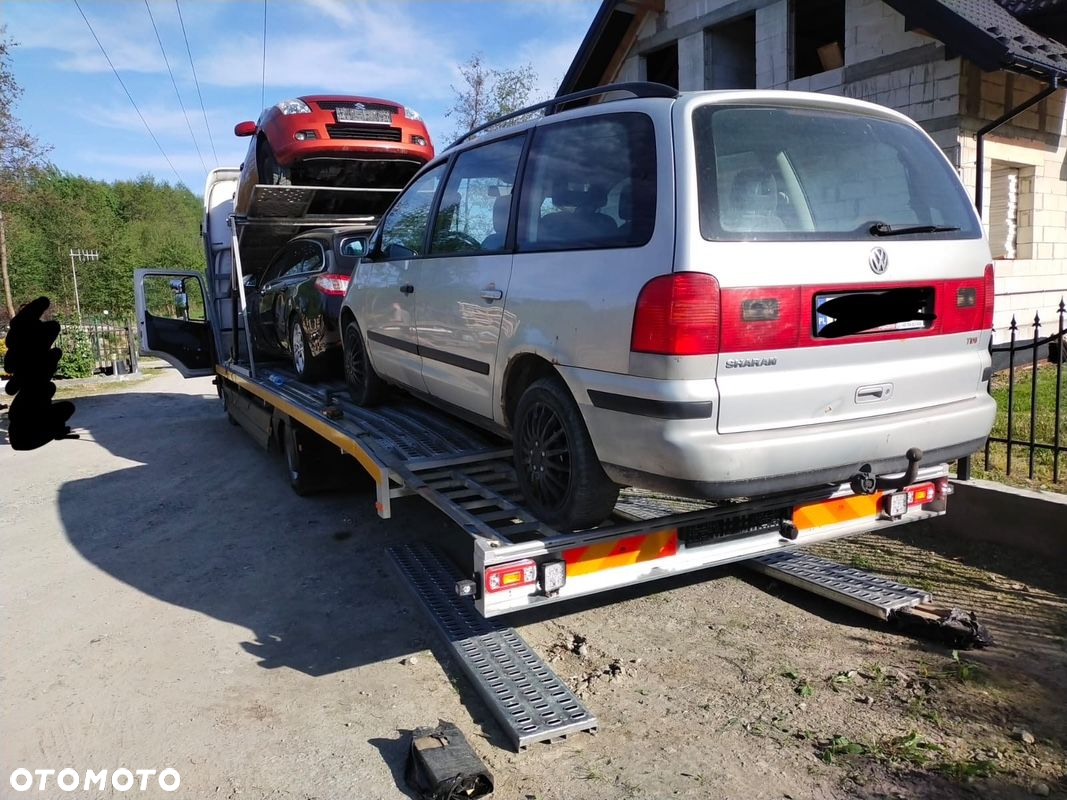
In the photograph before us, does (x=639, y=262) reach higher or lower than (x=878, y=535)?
higher

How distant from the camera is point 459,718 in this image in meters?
3.51

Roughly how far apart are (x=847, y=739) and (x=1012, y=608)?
5.49 feet

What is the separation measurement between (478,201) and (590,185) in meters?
1.10

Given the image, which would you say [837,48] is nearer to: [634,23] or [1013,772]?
[634,23]

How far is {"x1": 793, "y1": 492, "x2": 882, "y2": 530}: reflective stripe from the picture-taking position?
11.9 feet

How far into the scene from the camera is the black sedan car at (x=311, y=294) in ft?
22.5

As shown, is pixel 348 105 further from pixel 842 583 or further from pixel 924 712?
pixel 924 712

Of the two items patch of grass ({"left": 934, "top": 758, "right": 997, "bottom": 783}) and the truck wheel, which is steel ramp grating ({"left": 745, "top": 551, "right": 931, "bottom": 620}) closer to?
patch of grass ({"left": 934, "top": 758, "right": 997, "bottom": 783})

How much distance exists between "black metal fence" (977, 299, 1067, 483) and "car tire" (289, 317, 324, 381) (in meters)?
5.36

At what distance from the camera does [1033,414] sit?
5.09 metres

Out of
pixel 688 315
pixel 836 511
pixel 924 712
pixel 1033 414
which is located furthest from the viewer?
pixel 1033 414

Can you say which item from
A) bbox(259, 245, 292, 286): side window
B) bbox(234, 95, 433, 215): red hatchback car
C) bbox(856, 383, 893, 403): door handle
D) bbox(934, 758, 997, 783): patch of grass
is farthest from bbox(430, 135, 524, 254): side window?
bbox(259, 245, 292, 286): side window

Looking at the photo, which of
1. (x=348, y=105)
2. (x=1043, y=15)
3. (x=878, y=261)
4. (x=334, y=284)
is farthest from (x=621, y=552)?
(x=1043, y=15)

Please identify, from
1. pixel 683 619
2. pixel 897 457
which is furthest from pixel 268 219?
pixel 897 457
